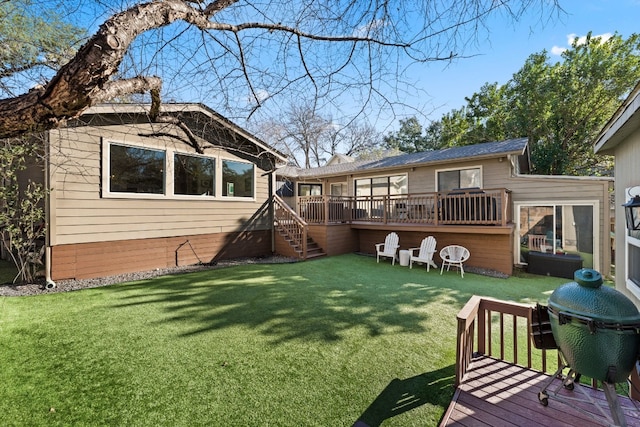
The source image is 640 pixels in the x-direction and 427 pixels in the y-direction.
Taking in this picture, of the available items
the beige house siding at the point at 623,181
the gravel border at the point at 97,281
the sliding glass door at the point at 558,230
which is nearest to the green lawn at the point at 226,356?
the gravel border at the point at 97,281

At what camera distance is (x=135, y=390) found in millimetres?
2385

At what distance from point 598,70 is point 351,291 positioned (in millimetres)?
19032

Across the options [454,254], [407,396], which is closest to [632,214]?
[407,396]

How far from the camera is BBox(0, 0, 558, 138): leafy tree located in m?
1.67

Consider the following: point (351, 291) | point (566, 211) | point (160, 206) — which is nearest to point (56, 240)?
point (160, 206)

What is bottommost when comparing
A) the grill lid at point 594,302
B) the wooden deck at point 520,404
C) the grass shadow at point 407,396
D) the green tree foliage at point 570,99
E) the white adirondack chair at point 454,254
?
the grass shadow at point 407,396

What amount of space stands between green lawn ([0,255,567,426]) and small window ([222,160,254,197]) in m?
3.68

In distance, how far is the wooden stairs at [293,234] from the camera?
879cm

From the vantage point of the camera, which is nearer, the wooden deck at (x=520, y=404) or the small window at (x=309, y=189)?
the wooden deck at (x=520, y=404)

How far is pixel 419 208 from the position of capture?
9.26 m

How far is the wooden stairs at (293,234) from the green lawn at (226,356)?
3.34 metres

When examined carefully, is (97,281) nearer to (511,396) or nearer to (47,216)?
(47,216)

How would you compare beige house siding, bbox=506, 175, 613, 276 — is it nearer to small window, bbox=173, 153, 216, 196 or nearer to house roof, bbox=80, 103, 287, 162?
house roof, bbox=80, 103, 287, 162

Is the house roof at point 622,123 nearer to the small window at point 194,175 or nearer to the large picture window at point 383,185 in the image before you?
the large picture window at point 383,185
